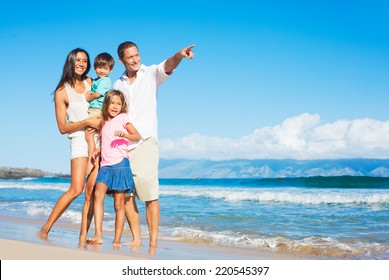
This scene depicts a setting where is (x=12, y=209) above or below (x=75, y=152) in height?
below

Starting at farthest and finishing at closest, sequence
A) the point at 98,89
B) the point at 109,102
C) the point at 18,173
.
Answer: the point at 18,173
the point at 98,89
the point at 109,102

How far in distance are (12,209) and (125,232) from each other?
16.2ft

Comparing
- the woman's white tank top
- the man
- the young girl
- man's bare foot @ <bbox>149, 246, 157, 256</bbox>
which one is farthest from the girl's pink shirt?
man's bare foot @ <bbox>149, 246, 157, 256</bbox>

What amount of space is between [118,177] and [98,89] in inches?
33.6

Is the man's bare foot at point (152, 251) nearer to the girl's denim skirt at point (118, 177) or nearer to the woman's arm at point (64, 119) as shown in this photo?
the girl's denim skirt at point (118, 177)

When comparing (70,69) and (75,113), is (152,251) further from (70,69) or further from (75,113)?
(70,69)

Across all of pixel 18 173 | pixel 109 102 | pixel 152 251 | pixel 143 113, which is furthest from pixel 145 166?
pixel 18 173

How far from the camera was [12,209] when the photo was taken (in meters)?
11.0

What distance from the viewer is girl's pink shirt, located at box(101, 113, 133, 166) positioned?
4398mm

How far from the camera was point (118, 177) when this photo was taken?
4.36 metres
